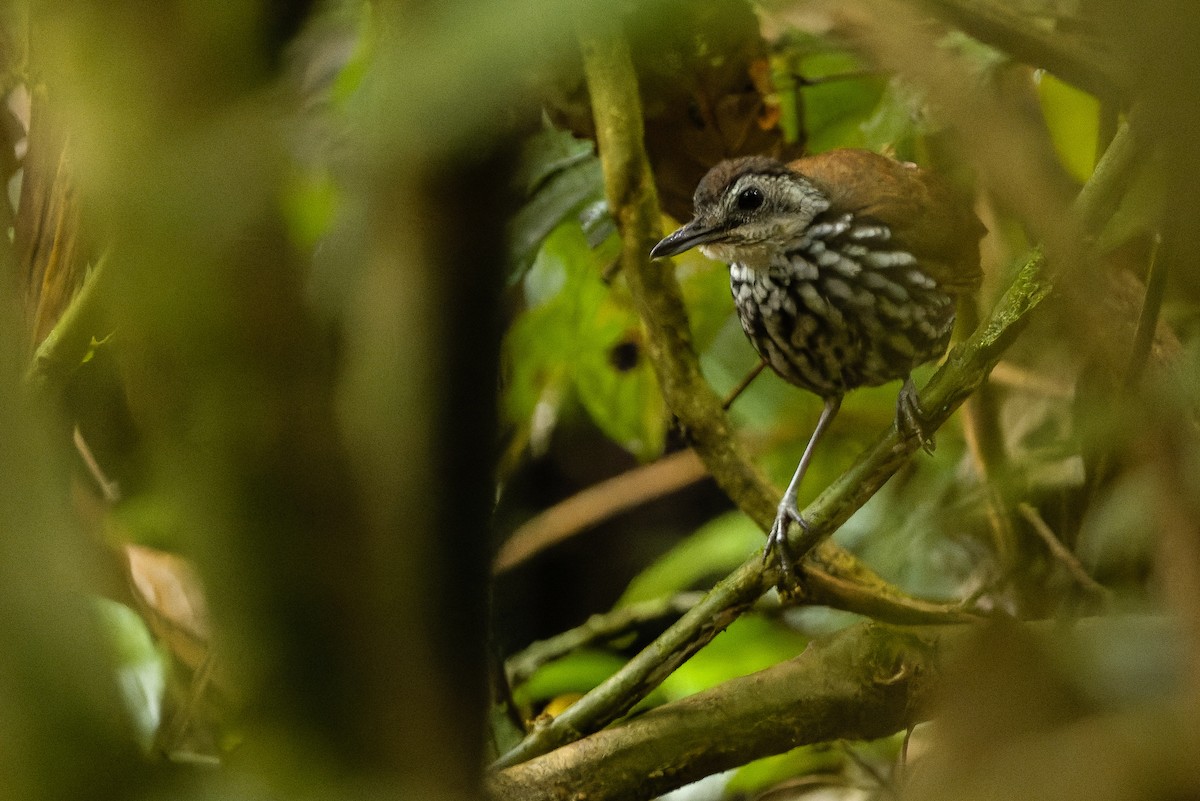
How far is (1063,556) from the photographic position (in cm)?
103

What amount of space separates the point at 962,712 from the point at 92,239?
37 cm

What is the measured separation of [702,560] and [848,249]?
69 cm

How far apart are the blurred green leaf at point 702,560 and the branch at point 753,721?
43 cm

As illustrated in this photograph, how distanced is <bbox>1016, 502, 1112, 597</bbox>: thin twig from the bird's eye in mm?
381

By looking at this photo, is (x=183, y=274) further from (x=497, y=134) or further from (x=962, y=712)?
(x=962, y=712)

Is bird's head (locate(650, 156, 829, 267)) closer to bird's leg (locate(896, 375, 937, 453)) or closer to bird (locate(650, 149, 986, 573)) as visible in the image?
bird (locate(650, 149, 986, 573))

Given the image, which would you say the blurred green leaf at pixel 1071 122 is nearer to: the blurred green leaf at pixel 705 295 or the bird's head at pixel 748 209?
the bird's head at pixel 748 209

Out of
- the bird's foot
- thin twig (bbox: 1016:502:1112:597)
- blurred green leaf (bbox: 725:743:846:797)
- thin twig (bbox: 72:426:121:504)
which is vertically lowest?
blurred green leaf (bbox: 725:743:846:797)

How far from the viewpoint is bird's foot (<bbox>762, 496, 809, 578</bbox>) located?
3.44 ft

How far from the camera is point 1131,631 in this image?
0.54 metres

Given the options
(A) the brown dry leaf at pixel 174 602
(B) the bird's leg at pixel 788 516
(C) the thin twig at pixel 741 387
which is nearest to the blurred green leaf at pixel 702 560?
(C) the thin twig at pixel 741 387

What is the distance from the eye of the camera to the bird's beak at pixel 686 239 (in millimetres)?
1079

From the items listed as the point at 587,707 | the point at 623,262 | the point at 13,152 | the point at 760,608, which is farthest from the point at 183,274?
the point at 760,608

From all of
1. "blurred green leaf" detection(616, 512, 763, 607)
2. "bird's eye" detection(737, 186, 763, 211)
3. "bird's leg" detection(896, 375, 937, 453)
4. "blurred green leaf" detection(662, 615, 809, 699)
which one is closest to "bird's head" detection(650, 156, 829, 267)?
"bird's eye" detection(737, 186, 763, 211)
